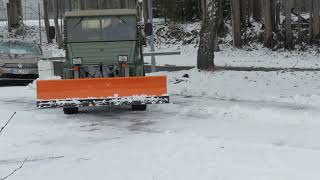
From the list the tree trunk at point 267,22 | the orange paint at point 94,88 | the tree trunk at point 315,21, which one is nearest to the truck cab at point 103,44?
the orange paint at point 94,88

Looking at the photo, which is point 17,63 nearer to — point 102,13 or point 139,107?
point 102,13

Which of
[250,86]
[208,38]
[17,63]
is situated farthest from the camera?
[208,38]

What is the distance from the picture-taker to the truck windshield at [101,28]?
12.4m

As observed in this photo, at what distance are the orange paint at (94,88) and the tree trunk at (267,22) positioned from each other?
21.4 meters

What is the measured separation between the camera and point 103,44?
12.3 meters

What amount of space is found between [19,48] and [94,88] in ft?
26.3

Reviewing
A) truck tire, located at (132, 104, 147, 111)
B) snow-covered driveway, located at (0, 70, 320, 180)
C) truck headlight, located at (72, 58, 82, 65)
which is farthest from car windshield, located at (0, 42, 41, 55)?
truck tire, located at (132, 104, 147, 111)

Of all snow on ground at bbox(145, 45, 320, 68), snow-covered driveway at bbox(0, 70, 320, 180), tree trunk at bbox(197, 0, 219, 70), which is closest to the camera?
snow-covered driveway at bbox(0, 70, 320, 180)

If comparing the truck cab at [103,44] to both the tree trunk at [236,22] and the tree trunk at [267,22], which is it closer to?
the tree trunk at [267,22]

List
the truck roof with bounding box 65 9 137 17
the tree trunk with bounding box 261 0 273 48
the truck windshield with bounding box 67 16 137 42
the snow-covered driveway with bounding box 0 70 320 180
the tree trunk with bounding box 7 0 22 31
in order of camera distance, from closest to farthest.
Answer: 1. the snow-covered driveway with bounding box 0 70 320 180
2. the truck windshield with bounding box 67 16 137 42
3. the truck roof with bounding box 65 9 137 17
4. the tree trunk with bounding box 261 0 273 48
5. the tree trunk with bounding box 7 0 22 31

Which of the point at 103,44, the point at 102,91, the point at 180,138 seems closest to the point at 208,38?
the point at 103,44

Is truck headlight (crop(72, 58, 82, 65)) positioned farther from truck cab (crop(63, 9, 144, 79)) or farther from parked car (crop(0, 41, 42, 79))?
parked car (crop(0, 41, 42, 79))

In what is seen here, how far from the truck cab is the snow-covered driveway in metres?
0.91

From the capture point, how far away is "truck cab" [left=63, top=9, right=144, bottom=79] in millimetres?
11953
